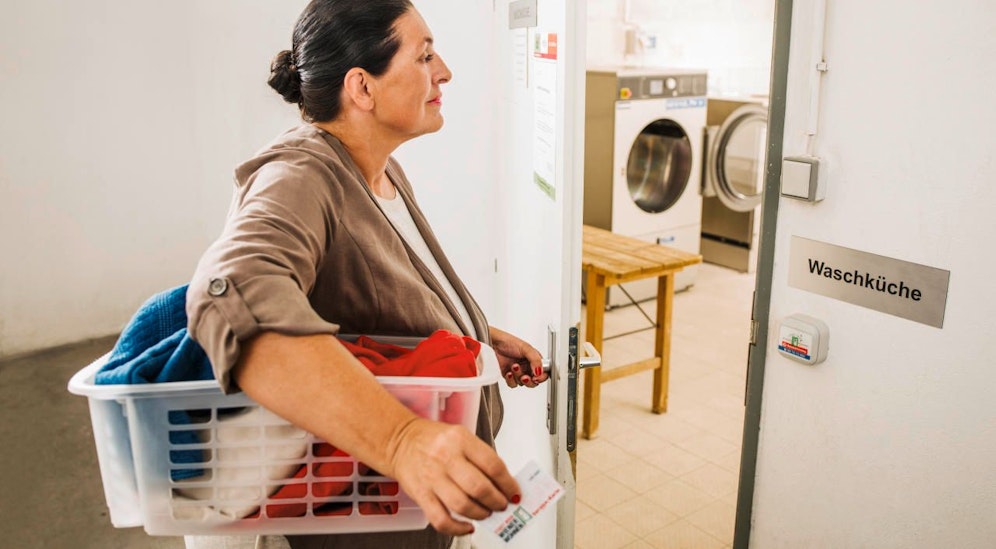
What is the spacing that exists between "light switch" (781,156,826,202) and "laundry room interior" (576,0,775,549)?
1373 millimetres

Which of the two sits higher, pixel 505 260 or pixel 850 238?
pixel 850 238

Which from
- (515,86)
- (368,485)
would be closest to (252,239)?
(368,485)

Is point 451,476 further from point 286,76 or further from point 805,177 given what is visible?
point 805,177

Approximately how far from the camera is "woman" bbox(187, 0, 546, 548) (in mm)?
925

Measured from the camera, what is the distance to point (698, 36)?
6.59 metres

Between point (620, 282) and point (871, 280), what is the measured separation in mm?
1856

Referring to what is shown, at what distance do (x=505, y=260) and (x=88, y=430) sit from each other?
2375mm

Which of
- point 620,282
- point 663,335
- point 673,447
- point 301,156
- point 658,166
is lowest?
point 673,447

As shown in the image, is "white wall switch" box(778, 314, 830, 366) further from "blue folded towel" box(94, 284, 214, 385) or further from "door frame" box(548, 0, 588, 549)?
"blue folded towel" box(94, 284, 214, 385)

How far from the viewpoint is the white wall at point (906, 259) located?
1.53 m

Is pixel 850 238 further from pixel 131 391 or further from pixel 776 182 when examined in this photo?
pixel 131 391

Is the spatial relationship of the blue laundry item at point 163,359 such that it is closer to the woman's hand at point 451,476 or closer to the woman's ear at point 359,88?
the woman's hand at point 451,476

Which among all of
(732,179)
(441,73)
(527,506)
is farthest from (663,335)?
(527,506)

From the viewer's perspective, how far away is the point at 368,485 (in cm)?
112
